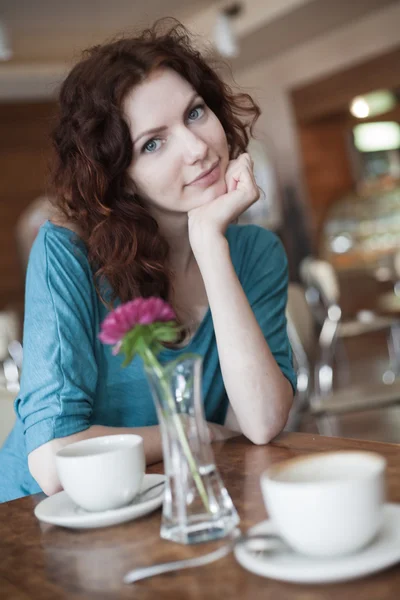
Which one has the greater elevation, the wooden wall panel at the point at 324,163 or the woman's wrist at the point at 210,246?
the wooden wall panel at the point at 324,163

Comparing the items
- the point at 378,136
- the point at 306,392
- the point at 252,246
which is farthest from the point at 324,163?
the point at 252,246

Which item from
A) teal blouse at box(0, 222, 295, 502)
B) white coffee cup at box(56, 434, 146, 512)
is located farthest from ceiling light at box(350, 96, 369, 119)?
white coffee cup at box(56, 434, 146, 512)

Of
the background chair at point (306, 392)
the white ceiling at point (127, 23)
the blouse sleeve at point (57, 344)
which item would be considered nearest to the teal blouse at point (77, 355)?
the blouse sleeve at point (57, 344)

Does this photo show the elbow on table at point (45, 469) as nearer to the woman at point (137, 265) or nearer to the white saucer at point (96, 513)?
the woman at point (137, 265)

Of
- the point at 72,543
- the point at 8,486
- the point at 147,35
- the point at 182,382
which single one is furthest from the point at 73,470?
the point at 147,35

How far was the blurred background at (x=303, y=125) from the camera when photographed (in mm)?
6242

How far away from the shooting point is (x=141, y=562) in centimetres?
75

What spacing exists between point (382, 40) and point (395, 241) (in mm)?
1633

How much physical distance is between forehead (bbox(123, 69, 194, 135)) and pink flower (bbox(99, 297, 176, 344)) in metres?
0.66

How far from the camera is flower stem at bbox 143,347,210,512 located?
0.77m

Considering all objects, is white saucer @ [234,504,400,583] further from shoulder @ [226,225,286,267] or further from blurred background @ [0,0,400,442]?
blurred background @ [0,0,400,442]

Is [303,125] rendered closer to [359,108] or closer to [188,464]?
[359,108]

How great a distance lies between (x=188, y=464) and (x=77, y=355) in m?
0.52

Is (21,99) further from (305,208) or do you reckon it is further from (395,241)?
(395,241)
